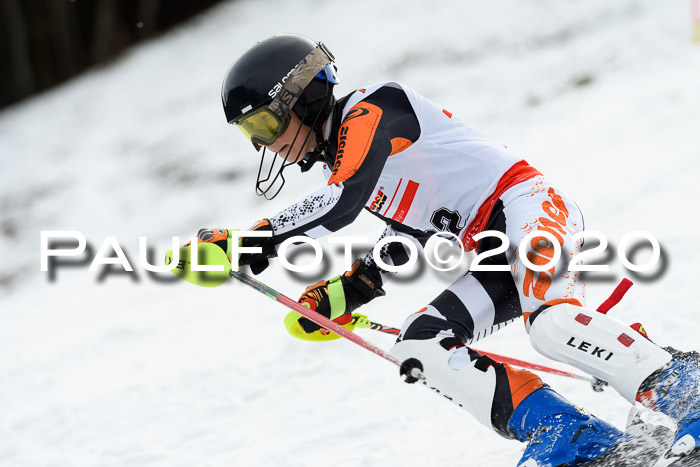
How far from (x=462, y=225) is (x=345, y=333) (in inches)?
26.5

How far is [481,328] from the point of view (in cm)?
288

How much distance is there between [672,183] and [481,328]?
4232mm

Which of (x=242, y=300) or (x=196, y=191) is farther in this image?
(x=196, y=191)

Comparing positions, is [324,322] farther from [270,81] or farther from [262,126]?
[270,81]

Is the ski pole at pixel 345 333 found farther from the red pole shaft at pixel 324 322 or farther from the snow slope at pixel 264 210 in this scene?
the snow slope at pixel 264 210

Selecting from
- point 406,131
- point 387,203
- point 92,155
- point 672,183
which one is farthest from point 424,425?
point 92,155

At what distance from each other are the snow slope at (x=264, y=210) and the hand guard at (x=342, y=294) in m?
0.73

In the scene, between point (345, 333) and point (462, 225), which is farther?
point (462, 225)

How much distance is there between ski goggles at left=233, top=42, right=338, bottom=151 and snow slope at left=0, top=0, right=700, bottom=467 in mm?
1644

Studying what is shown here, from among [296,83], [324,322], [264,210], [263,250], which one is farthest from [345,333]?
[264,210]

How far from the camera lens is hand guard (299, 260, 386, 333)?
11.2ft

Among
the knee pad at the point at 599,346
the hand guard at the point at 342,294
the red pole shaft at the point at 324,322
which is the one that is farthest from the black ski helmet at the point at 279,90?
the knee pad at the point at 599,346

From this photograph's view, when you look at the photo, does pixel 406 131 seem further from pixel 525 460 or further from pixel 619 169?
pixel 619 169

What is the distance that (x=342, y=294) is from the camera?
347 cm
